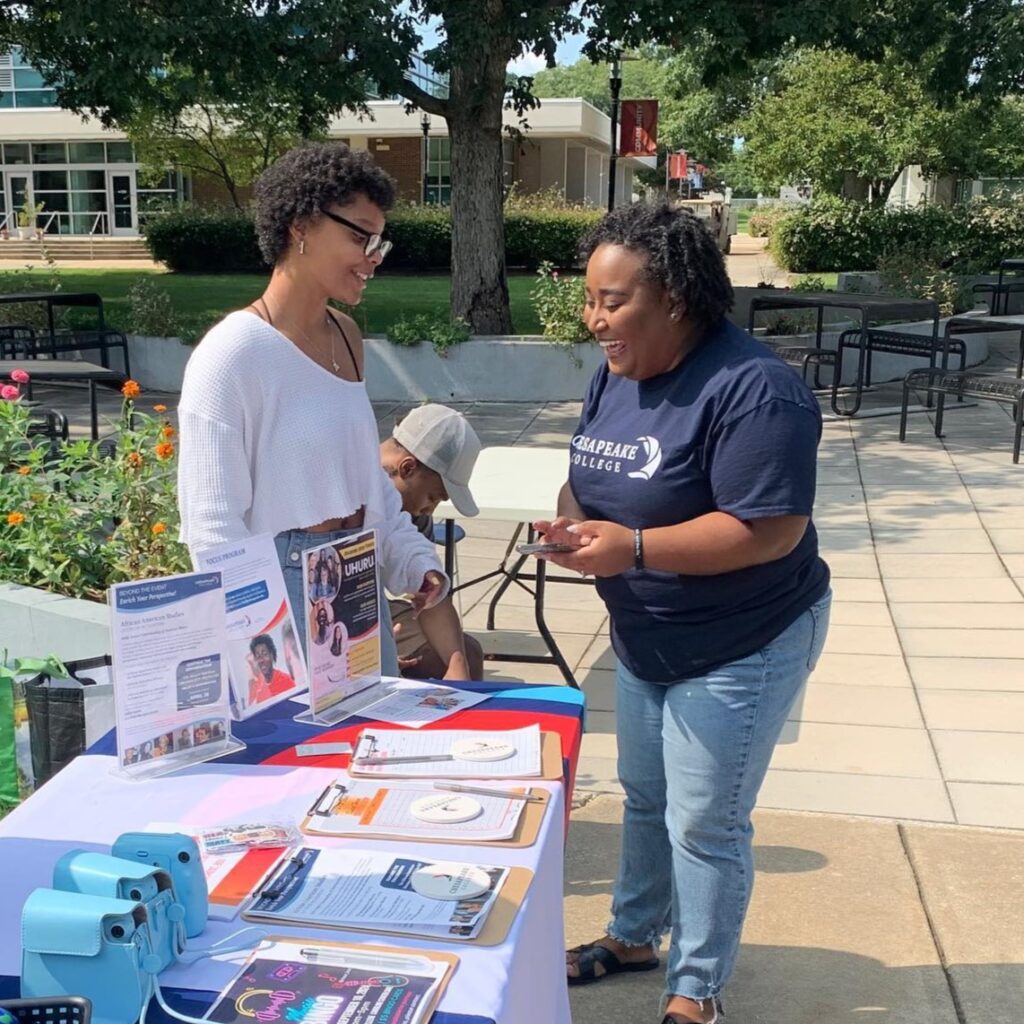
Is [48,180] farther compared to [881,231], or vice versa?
[48,180]

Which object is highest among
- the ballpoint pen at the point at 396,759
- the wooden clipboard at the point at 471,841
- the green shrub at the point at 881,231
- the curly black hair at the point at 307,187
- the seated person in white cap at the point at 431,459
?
the green shrub at the point at 881,231

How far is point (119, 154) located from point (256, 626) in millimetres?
42213

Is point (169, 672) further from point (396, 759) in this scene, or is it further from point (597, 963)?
point (597, 963)

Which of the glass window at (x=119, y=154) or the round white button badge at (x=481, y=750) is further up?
the glass window at (x=119, y=154)

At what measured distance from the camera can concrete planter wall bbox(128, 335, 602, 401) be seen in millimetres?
11922

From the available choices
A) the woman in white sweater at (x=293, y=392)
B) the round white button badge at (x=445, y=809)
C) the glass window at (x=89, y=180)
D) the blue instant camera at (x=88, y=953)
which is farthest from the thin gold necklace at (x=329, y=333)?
the glass window at (x=89, y=180)

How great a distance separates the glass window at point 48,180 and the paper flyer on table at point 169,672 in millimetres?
43066

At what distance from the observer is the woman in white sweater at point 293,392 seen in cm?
247

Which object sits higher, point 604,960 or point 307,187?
point 307,187

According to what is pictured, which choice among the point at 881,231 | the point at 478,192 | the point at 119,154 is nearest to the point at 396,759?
the point at 478,192

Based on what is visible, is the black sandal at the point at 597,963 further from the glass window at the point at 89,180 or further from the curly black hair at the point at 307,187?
the glass window at the point at 89,180

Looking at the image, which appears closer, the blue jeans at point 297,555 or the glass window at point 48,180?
the blue jeans at point 297,555

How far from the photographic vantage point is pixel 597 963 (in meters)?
2.96

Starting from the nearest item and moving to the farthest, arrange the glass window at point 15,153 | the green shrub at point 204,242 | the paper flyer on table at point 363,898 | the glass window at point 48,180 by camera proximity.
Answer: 1. the paper flyer on table at point 363,898
2. the green shrub at point 204,242
3. the glass window at point 48,180
4. the glass window at point 15,153
